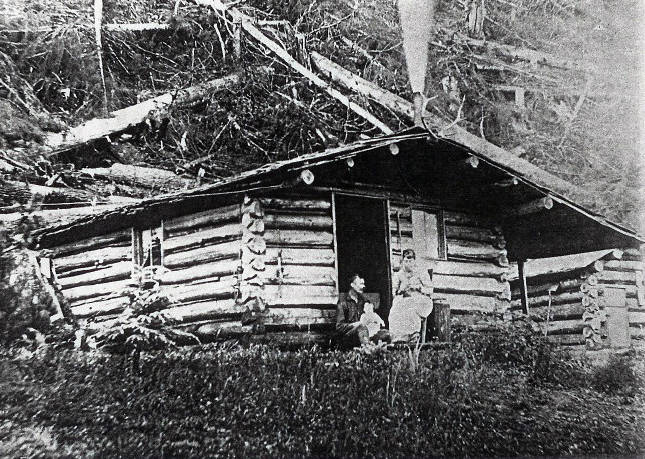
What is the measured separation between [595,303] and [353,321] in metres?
2.78

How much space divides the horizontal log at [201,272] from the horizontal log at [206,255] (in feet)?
0.14

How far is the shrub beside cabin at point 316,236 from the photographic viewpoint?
553cm

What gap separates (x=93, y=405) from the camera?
5.02 metres

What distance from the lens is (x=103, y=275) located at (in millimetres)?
5535

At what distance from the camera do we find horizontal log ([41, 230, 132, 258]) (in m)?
5.43

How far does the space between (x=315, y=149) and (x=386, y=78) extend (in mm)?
1387

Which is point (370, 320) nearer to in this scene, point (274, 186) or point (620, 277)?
point (274, 186)

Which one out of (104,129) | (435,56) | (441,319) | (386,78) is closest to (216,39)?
(104,129)

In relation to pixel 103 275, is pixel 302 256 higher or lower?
higher

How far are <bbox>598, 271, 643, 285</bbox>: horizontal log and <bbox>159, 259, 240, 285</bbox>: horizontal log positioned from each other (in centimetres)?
398

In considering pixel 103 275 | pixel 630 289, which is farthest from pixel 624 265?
pixel 103 275

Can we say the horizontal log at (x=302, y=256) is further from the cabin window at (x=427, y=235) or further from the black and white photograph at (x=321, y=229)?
the cabin window at (x=427, y=235)

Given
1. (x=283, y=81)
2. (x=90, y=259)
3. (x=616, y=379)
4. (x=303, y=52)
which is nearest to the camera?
(x=90, y=259)

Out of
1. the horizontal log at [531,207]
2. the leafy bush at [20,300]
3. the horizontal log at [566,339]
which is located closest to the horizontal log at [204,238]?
the leafy bush at [20,300]
